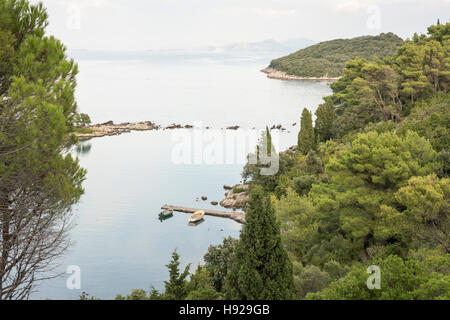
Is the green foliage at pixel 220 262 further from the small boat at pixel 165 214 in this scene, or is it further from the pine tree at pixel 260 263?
the small boat at pixel 165 214

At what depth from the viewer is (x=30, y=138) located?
692 cm

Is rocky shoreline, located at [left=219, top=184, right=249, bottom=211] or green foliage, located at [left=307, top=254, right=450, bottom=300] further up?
green foliage, located at [left=307, top=254, right=450, bottom=300]

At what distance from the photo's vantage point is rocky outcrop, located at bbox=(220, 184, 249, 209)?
31719 mm

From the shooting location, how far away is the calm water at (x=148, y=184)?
2414 centimetres

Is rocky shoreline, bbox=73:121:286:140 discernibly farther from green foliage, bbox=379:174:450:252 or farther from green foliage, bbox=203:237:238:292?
green foliage, bbox=379:174:450:252

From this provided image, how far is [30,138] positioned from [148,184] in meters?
31.9

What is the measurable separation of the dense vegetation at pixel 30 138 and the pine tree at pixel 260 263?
4113 mm

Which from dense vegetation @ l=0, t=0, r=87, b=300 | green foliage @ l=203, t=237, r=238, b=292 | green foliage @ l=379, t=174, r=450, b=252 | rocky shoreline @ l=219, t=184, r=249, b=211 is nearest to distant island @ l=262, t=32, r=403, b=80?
rocky shoreline @ l=219, t=184, r=249, b=211

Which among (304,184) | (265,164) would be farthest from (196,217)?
(304,184)

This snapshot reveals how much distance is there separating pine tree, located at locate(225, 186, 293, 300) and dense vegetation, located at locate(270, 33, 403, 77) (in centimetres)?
9436

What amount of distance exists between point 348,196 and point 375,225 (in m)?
1.34

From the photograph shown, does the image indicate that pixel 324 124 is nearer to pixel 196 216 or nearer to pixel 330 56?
pixel 196 216
